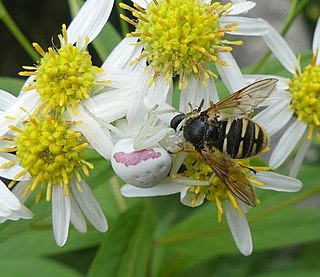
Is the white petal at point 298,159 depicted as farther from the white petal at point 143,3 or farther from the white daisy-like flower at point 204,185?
the white petal at point 143,3

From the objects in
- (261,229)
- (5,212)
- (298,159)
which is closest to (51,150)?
(5,212)

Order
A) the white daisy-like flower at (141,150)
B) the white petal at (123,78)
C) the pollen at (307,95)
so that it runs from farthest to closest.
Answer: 1. the pollen at (307,95)
2. the white petal at (123,78)
3. the white daisy-like flower at (141,150)

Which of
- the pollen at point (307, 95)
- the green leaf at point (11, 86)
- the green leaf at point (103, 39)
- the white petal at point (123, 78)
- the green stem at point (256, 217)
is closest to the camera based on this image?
the white petal at point (123, 78)

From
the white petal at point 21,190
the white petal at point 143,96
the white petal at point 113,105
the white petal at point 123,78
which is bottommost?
the white petal at point 21,190

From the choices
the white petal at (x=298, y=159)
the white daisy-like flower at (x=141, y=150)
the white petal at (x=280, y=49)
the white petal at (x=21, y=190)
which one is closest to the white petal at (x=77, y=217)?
the white petal at (x=21, y=190)

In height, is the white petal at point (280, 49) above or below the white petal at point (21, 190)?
below

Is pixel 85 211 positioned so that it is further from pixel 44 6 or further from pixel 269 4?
pixel 44 6

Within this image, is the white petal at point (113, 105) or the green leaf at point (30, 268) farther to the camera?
the green leaf at point (30, 268)

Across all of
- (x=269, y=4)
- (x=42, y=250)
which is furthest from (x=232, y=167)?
(x=269, y=4)
